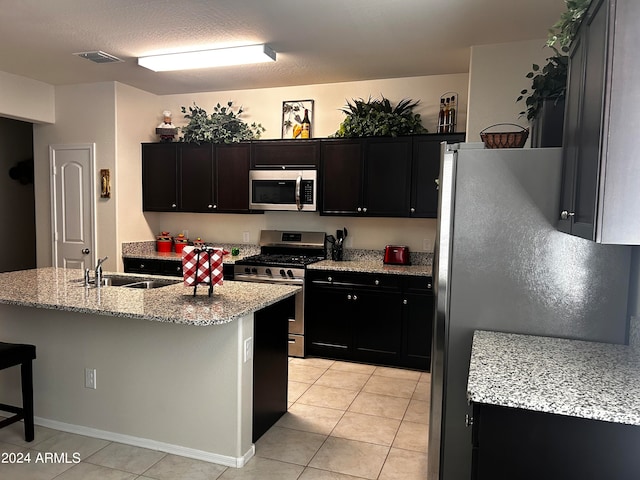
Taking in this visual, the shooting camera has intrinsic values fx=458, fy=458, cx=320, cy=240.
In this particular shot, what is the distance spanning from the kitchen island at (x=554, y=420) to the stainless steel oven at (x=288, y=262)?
2.93m

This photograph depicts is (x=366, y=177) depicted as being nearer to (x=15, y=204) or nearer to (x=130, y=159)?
(x=130, y=159)

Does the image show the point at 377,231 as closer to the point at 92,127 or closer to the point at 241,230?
the point at 241,230

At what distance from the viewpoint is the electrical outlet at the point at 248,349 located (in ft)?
8.66

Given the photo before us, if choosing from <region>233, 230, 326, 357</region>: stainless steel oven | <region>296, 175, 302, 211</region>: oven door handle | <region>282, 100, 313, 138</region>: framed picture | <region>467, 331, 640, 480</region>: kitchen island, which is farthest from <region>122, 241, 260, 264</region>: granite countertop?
<region>467, 331, 640, 480</region>: kitchen island

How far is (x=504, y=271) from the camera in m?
2.02

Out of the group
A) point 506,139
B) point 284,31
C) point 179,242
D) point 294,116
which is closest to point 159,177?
point 179,242

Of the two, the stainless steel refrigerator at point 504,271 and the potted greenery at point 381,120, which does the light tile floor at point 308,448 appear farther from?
the potted greenery at point 381,120

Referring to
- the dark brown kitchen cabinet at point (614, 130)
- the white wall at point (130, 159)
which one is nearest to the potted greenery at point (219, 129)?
the white wall at point (130, 159)

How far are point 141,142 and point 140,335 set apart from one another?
10.7 feet

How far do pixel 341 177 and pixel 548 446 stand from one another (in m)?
3.42

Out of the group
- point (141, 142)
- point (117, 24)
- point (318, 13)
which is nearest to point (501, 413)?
point (318, 13)

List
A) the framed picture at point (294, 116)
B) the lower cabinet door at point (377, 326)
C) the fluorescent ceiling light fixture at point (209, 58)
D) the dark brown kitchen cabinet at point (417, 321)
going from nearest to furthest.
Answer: the fluorescent ceiling light fixture at point (209, 58), the dark brown kitchen cabinet at point (417, 321), the lower cabinet door at point (377, 326), the framed picture at point (294, 116)

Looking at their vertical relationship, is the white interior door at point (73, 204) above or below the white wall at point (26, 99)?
below

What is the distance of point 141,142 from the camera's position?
5.35 meters
